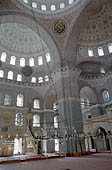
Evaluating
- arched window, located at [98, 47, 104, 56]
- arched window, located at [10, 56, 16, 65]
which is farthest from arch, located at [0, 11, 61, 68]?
arched window, located at [98, 47, 104, 56]

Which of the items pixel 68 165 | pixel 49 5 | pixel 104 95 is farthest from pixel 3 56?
pixel 68 165

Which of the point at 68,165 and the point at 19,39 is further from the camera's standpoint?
the point at 19,39

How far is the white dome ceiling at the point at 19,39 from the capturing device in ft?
64.7

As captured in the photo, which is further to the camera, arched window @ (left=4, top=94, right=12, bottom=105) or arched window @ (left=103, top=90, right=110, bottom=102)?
arched window @ (left=4, top=94, right=12, bottom=105)

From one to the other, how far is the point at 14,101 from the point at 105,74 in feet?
39.9

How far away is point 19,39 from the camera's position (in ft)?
68.5

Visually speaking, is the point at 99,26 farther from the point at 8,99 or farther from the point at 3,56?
the point at 8,99

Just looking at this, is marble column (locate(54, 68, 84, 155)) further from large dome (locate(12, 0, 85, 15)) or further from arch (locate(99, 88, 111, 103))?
large dome (locate(12, 0, 85, 15))

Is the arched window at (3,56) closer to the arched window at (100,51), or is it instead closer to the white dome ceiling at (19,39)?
the white dome ceiling at (19,39)

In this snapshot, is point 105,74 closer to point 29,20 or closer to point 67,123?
point 67,123

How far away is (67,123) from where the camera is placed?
12133mm

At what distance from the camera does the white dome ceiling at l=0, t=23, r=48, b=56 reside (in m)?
19.7

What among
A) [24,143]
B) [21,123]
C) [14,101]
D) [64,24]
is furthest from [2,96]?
[64,24]

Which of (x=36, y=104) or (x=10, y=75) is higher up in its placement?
(x=10, y=75)
